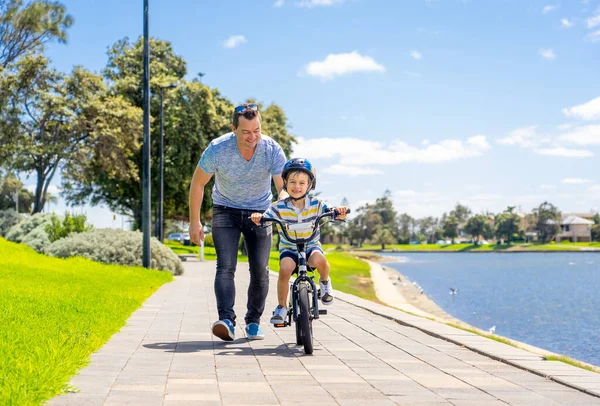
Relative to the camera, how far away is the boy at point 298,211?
6.43m

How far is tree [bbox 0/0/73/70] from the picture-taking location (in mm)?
36812

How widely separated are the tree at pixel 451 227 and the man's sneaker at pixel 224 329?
18116 cm

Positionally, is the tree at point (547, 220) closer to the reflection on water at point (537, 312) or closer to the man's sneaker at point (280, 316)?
the reflection on water at point (537, 312)

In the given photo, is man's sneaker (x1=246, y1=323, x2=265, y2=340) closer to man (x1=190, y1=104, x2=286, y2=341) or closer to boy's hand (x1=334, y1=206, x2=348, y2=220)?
man (x1=190, y1=104, x2=286, y2=341)

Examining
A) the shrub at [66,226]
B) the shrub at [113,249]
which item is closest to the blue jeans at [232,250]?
the shrub at [113,249]

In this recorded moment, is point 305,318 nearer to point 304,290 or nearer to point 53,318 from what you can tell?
point 304,290

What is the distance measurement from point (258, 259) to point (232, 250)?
0.86 feet

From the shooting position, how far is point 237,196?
702 centimetres

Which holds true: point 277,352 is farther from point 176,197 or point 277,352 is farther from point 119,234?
point 176,197

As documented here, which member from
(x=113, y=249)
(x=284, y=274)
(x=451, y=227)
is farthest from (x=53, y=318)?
(x=451, y=227)

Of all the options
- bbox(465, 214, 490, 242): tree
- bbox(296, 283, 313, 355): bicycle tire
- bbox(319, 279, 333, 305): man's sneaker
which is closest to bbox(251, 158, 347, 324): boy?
bbox(319, 279, 333, 305): man's sneaker

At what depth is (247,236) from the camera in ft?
23.3

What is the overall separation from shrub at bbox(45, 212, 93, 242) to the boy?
18791mm

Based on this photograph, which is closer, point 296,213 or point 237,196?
point 296,213
